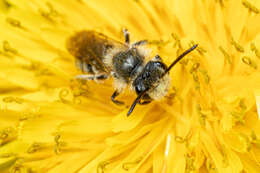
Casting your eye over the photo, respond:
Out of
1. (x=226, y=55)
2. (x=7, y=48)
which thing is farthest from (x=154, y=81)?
(x=7, y=48)

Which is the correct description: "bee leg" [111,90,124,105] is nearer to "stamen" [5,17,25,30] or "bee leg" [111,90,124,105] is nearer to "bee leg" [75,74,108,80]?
"bee leg" [75,74,108,80]

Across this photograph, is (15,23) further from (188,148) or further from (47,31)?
(188,148)

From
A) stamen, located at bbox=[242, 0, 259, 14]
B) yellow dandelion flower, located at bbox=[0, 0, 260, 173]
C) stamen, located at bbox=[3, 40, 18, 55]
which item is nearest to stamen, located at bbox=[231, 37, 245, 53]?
yellow dandelion flower, located at bbox=[0, 0, 260, 173]

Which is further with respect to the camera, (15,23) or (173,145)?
(15,23)

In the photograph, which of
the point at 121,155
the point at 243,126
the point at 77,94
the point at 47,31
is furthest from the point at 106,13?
the point at 243,126

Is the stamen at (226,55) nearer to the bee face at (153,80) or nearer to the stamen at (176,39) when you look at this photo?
the stamen at (176,39)

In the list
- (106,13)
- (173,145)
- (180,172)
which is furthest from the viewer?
(106,13)

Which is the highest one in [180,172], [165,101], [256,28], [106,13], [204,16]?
[106,13]

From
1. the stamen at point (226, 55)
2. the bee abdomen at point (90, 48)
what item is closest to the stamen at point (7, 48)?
the bee abdomen at point (90, 48)
